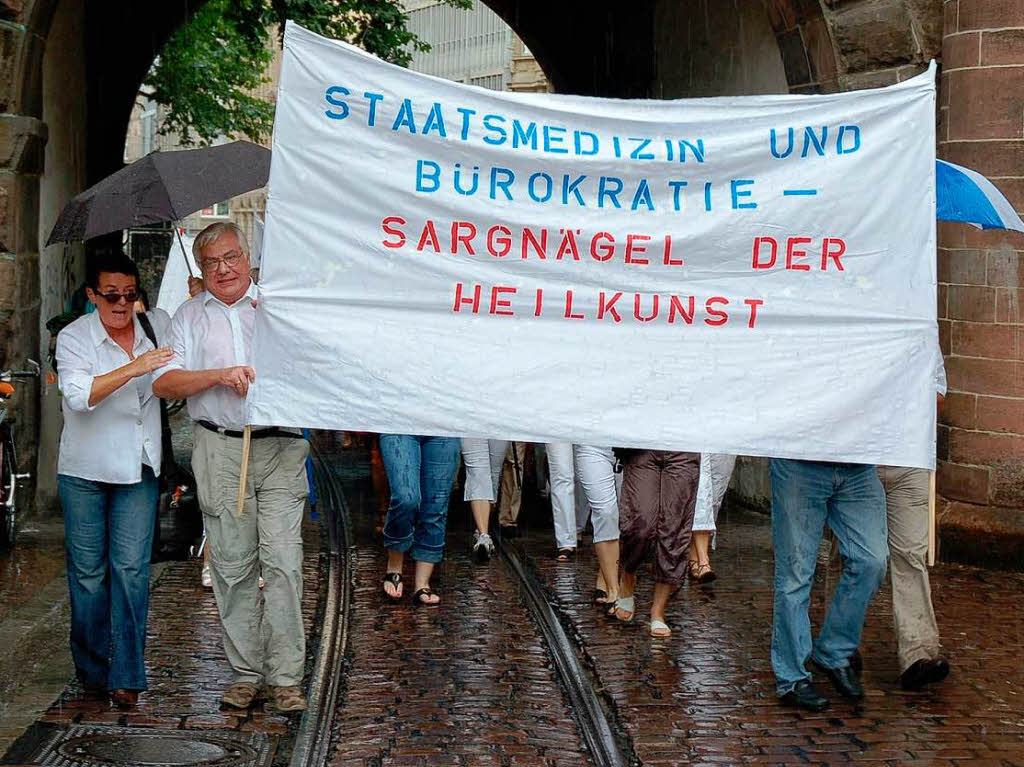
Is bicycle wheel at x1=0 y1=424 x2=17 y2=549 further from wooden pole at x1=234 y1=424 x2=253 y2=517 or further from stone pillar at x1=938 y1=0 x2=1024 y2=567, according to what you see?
stone pillar at x1=938 y1=0 x2=1024 y2=567

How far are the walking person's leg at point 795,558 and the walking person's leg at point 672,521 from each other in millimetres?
1211

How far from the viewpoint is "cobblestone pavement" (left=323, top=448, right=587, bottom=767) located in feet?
21.0

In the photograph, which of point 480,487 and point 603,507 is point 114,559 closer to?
point 603,507

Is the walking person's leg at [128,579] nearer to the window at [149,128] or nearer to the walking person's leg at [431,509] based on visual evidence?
the walking person's leg at [431,509]

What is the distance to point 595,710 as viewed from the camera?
6938mm

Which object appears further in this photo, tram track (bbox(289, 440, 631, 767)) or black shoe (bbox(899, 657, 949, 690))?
Result: black shoe (bbox(899, 657, 949, 690))

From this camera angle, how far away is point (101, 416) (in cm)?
680

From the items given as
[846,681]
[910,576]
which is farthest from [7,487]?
[910,576]

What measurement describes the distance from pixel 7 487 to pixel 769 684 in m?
4.93

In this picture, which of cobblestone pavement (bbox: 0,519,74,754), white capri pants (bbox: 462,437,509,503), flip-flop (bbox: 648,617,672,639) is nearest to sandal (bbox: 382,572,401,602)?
white capri pants (bbox: 462,437,509,503)

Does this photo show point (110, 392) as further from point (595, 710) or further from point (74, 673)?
point (595, 710)

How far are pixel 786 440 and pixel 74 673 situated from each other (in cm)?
319

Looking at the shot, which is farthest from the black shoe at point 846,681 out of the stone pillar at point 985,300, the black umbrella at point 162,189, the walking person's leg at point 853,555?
the stone pillar at point 985,300

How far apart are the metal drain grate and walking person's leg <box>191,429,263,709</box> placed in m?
0.39
